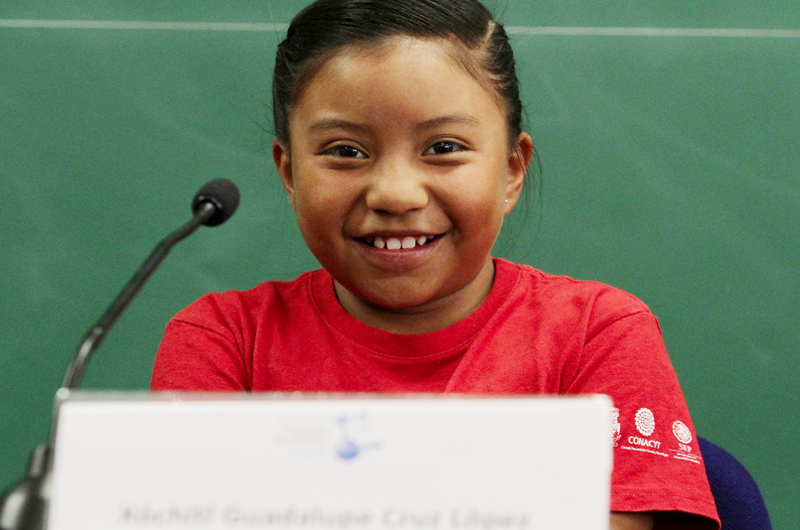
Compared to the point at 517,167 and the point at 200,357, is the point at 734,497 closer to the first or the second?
the point at 517,167

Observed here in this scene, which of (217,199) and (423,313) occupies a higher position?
(217,199)

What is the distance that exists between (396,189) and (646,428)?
1.04 feet

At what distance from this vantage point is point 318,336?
1032 mm

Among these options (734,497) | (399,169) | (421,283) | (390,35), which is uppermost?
(390,35)

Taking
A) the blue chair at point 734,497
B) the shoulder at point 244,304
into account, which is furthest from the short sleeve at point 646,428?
the shoulder at point 244,304

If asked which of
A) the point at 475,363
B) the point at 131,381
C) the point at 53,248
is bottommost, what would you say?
the point at 131,381

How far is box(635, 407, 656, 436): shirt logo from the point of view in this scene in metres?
0.82

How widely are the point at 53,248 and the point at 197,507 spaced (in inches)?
47.6

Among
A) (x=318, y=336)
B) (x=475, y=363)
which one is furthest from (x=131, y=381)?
(x=475, y=363)

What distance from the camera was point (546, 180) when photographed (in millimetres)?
1478

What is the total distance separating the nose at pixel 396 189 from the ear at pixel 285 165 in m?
0.18

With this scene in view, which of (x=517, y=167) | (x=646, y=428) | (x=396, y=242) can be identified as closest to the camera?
(x=646, y=428)

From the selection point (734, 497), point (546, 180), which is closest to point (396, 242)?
point (734, 497)

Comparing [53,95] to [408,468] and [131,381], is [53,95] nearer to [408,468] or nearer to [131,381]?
[131,381]
